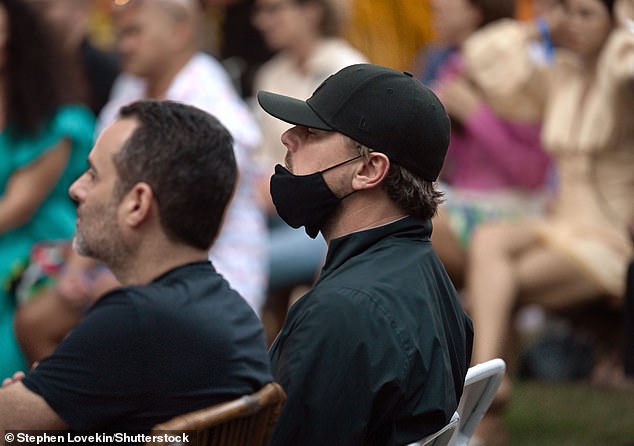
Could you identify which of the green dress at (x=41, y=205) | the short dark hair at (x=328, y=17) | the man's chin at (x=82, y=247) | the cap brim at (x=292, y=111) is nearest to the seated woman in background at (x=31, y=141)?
the green dress at (x=41, y=205)

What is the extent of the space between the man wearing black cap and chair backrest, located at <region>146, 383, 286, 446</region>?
42mm

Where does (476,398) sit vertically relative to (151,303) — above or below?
below

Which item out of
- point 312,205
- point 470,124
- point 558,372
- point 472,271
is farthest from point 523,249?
point 312,205

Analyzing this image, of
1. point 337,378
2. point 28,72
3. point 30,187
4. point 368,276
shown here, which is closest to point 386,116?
point 368,276

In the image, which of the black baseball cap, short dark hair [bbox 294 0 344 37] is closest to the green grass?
A: short dark hair [bbox 294 0 344 37]

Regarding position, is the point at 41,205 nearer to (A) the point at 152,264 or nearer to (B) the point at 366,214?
(A) the point at 152,264

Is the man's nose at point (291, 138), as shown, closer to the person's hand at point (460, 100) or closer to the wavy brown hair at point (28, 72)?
the wavy brown hair at point (28, 72)

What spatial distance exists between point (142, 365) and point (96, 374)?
0.09m

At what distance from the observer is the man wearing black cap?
7.70ft

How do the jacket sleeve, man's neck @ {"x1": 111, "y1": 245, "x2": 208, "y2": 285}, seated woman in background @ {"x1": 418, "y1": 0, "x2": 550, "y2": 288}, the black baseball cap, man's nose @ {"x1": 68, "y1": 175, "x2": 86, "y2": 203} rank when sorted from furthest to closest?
seated woman in background @ {"x1": 418, "y1": 0, "x2": 550, "y2": 288} → man's nose @ {"x1": 68, "y1": 175, "x2": 86, "y2": 203} → man's neck @ {"x1": 111, "y1": 245, "x2": 208, "y2": 285} → the black baseball cap → the jacket sleeve

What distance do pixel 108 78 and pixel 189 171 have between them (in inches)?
139

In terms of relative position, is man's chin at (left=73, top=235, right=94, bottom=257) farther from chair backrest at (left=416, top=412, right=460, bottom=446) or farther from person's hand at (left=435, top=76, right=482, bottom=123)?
person's hand at (left=435, top=76, right=482, bottom=123)

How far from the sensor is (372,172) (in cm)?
261

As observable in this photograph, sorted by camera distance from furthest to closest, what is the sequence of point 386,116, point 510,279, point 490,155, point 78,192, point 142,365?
point 490,155
point 510,279
point 78,192
point 386,116
point 142,365
